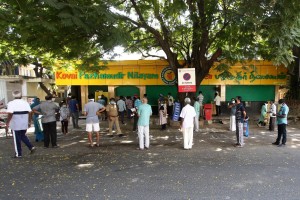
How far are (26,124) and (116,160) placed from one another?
2.81 metres

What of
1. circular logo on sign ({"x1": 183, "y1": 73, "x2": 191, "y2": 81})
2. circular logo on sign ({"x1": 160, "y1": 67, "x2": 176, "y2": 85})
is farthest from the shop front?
circular logo on sign ({"x1": 183, "y1": 73, "x2": 191, "y2": 81})

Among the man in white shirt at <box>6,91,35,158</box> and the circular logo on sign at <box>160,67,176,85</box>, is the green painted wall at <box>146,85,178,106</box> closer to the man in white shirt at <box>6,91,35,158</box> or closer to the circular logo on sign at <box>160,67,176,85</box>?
the circular logo on sign at <box>160,67,176,85</box>

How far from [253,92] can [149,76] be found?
290 inches

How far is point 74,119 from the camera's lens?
11.2m

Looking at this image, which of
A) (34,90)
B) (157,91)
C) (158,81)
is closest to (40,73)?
(34,90)

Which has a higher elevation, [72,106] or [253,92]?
[253,92]

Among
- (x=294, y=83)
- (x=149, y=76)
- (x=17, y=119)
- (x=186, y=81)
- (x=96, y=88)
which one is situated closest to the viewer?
(x=17, y=119)

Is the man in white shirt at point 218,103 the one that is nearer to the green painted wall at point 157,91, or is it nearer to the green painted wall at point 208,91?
the green painted wall at point 208,91

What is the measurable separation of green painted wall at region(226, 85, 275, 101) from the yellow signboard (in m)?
0.56

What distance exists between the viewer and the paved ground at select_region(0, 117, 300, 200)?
4.27 metres

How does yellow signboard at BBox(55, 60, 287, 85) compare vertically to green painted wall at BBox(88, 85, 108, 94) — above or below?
above

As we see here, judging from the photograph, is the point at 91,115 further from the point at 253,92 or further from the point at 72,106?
the point at 253,92

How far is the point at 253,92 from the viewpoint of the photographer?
16.2 m

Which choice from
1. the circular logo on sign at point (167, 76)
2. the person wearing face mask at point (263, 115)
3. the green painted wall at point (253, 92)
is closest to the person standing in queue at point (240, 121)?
the person wearing face mask at point (263, 115)
